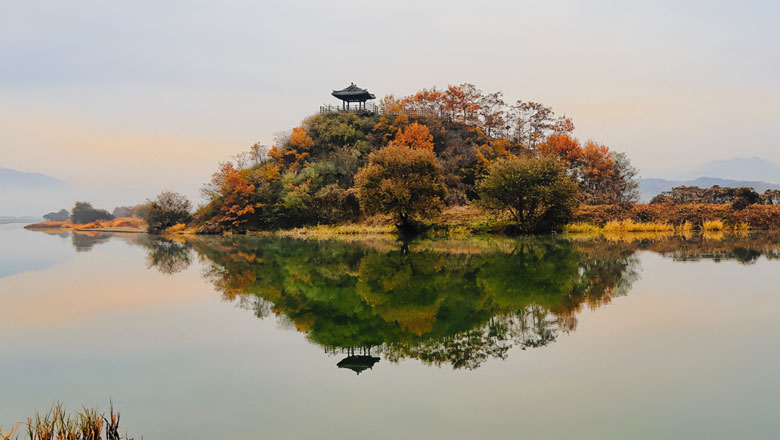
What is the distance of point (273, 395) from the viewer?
5.42 meters

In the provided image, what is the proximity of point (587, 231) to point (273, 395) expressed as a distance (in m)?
32.0

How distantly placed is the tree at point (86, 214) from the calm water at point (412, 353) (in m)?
60.6

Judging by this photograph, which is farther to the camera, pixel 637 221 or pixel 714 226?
pixel 637 221

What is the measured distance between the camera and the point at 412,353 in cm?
688

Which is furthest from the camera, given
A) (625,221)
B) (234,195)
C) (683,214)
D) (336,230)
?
(234,195)

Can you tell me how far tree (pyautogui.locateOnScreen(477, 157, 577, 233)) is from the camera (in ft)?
102

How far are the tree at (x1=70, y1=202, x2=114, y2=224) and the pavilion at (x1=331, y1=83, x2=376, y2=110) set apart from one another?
38.4 meters

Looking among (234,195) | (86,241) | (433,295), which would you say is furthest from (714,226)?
(86,241)

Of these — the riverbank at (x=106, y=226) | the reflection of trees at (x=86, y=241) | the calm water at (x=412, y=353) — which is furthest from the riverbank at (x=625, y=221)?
the riverbank at (x=106, y=226)

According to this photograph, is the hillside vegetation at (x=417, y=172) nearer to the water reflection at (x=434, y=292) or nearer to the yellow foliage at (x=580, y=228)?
the yellow foliage at (x=580, y=228)

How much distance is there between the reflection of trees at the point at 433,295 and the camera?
7.55m

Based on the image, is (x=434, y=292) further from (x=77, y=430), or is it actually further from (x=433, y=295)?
(x=77, y=430)

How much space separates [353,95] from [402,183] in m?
31.2

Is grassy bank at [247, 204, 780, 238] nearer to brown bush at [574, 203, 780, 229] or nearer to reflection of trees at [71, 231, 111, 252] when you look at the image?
brown bush at [574, 203, 780, 229]
